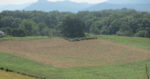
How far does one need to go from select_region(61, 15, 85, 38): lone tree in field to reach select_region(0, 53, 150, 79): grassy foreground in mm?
29389

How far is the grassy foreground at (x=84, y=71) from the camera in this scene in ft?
63.3

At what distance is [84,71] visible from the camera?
70.2ft

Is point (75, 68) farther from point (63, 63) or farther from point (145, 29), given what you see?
point (145, 29)

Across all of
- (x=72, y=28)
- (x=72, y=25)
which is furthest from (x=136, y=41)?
(x=72, y=25)

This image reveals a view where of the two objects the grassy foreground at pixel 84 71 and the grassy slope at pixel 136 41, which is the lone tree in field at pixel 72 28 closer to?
the grassy slope at pixel 136 41

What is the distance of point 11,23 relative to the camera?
2635 inches

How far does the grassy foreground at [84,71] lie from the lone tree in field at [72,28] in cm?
2939

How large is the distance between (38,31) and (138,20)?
108 feet

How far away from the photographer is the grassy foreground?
19.3 meters

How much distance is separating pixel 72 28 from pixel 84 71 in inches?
1307

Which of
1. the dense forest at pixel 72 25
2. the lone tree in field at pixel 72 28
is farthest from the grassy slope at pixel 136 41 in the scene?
the dense forest at pixel 72 25

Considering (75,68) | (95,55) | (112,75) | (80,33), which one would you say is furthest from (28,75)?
(80,33)

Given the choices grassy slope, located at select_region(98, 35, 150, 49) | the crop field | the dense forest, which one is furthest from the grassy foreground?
the dense forest

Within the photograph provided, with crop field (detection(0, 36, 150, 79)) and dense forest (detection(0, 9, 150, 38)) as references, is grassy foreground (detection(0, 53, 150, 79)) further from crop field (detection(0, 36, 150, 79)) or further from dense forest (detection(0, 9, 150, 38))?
dense forest (detection(0, 9, 150, 38))
